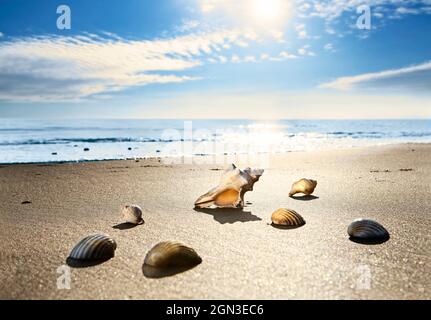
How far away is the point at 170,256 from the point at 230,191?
177 centimetres

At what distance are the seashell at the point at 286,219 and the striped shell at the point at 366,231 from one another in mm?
504

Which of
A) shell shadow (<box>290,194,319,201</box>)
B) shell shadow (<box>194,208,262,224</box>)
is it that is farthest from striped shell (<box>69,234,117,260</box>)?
shell shadow (<box>290,194,319,201</box>)

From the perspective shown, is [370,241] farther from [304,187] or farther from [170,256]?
[304,187]

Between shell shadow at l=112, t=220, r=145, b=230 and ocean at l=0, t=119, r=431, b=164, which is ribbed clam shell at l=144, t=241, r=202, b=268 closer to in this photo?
shell shadow at l=112, t=220, r=145, b=230

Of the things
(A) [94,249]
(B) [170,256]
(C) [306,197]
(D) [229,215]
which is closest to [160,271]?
(B) [170,256]

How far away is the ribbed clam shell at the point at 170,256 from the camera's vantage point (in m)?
2.42

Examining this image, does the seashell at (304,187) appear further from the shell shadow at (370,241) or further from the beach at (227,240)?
the shell shadow at (370,241)

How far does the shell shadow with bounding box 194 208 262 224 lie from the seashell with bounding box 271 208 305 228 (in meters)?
0.28

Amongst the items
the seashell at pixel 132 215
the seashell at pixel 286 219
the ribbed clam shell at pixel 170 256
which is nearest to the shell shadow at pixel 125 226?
the seashell at pixel 132 215

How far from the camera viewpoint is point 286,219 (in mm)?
3395
